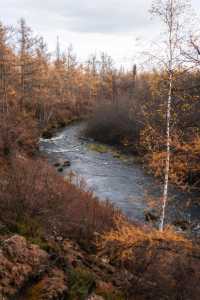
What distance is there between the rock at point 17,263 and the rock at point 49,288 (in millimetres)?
193

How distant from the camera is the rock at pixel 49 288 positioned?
4.31m

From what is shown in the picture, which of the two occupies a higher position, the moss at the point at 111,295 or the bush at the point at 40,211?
the bush at the point at 40,211

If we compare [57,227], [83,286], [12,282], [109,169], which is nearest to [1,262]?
[12,282]

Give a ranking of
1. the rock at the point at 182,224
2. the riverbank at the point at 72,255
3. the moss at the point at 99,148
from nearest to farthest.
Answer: the riverbank at the point at 72,255
the rock at the point at 182,224
the moss at the point at 99,148

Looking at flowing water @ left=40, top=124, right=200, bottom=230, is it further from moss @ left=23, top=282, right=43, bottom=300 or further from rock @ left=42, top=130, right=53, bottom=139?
moss @ left=23, top=282, right=43, bottom=300

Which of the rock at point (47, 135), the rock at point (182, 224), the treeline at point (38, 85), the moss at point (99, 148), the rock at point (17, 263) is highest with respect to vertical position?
the treeline at point (38, 85)

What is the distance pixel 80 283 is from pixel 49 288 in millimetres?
542

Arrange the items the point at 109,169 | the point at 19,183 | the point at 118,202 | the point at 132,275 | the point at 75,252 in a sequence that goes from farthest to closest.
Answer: the point at 109,169 → the point at 118,202 → the point at 19,183 → the point at 75,252 → the point at 132,275

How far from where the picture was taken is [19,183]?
265 inches

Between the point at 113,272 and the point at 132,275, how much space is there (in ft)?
1.53

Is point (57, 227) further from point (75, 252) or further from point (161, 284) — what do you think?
point (161, 284)

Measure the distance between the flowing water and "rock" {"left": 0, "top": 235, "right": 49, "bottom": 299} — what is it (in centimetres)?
446

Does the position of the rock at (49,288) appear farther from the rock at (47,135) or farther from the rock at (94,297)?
the rock at (47,135)

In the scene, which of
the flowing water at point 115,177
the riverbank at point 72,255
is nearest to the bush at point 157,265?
the riverbank at point 72,255
